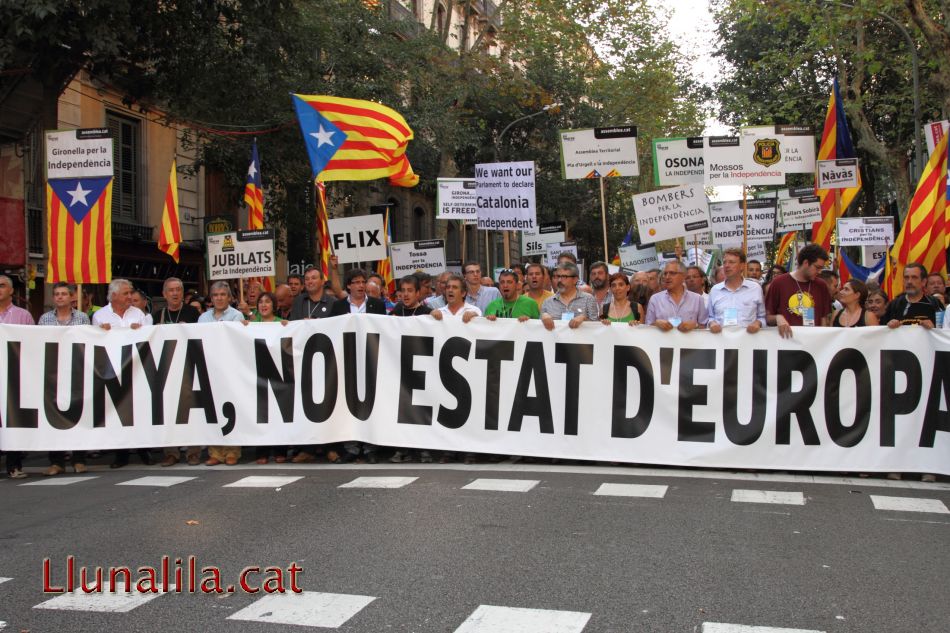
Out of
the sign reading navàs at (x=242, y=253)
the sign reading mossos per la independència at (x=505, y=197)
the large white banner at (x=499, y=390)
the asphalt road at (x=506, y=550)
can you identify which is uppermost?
the sign reading mossos per la independència at (x=505, y=197)

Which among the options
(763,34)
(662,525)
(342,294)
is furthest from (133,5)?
(763,34)

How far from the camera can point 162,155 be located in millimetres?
24312

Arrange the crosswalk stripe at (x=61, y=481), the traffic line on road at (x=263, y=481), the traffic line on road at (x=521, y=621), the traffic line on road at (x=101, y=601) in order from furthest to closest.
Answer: the crosswalk stripe at (x=61, y=481) < the traffic line on road at (x=263, y=481) < the traffic line on road at (x=101, y=601) < the traffic line on road at (x=521, y=621)

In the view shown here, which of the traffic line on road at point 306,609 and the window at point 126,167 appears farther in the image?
the window at point 126,167

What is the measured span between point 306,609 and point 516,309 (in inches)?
203

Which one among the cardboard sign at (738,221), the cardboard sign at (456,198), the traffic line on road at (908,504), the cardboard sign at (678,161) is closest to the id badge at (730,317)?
the traffic line on road at (908,504)

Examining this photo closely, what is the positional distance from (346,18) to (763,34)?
17573 millimetres

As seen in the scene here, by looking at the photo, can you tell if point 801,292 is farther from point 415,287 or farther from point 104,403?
point 104,403

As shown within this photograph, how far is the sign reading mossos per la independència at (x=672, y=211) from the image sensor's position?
15266 millimetres

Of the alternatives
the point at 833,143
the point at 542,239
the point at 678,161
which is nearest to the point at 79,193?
the point at 678,161

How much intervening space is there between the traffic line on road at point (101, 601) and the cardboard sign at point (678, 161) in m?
12.9

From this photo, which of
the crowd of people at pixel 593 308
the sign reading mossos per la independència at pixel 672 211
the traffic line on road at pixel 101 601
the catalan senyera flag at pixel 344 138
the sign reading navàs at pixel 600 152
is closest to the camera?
the traffic line on road at pixel 101 601

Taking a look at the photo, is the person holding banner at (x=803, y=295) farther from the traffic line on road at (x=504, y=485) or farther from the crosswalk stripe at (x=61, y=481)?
the crosswalk stripe at (x=61, y=481)

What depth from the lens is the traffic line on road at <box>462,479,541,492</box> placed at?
7.47 metres
